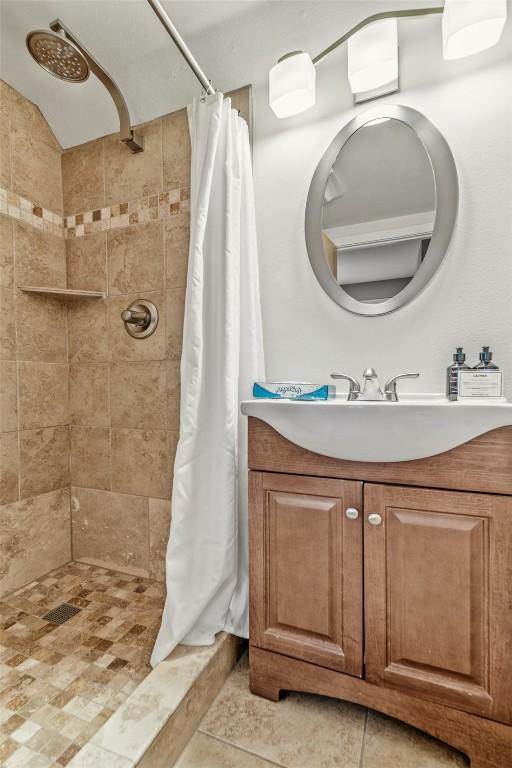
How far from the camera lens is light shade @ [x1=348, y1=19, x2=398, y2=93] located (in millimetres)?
1182

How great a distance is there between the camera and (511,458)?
855mm

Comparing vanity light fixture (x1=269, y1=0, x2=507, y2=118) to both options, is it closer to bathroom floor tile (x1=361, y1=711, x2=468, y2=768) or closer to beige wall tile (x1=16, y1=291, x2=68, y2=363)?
beige wall tile (x1=16, y1=291, x2=68, y2=363)

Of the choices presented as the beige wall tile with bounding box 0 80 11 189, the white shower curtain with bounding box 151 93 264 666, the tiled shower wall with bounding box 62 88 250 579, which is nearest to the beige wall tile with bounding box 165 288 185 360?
the tiled shower wall with bounding box 62 88 250 579

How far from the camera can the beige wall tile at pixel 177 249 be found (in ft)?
5.28

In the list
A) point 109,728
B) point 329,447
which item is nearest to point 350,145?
point 329,447

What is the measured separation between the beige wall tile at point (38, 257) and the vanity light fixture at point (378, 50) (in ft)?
3.87

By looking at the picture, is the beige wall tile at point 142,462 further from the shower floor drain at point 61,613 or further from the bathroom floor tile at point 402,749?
the bathroom floor tile at point 402,749

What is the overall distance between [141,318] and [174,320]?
0.15 meters

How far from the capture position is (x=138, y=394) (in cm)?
171

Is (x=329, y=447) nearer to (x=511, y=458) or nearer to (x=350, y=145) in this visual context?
(x=511, y=458)

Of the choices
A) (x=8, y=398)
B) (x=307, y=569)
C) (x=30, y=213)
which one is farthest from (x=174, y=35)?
(x=307, y=569)

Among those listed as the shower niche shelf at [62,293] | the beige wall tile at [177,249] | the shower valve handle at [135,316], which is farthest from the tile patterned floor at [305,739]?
the shower niche shelf at [62,293]

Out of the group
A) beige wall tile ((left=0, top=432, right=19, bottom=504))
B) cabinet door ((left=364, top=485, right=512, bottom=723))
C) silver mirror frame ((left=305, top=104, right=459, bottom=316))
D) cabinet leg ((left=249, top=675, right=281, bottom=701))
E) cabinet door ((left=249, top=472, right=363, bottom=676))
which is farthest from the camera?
beige wall tile ((left=0, top=432, right=19, bottom=504))

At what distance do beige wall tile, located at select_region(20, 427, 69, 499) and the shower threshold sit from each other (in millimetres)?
441
